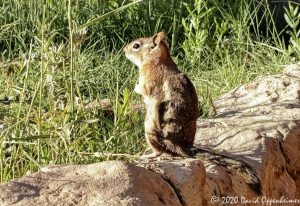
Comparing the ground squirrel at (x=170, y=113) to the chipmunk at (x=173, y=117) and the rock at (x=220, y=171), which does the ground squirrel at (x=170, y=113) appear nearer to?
the chipmunk at (x=173, y=117)

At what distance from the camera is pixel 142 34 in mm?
8320

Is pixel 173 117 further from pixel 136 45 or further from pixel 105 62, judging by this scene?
pixel 105 62

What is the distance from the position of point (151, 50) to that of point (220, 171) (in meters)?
1.39

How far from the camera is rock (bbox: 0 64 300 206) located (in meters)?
3.40

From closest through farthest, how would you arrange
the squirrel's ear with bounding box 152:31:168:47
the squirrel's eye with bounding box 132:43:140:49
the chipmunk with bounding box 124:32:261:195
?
the chipmunk with bounding box 124:32:261:195 → the squirrel's ear with bounding box 152:31:168:47 → the squirrel's eye with bounding box 132:43:140:49

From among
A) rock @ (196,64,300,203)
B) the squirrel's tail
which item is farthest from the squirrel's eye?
the squirrel's tail

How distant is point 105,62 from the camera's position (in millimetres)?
7340

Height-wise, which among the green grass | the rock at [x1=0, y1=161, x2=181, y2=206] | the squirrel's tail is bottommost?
the squirrel's tail

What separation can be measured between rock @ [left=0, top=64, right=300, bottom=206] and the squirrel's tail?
0.04 ft

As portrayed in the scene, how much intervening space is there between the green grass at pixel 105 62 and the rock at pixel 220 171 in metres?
0.36

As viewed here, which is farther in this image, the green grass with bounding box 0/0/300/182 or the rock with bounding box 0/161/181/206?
the green grass with bounding box 0/0/300/182

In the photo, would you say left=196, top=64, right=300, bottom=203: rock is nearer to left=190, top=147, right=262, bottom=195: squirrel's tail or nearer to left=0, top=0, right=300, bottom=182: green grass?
left=190, top=147, right=262, bottom=195: squirrel's tail

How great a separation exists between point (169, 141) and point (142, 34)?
11.5ft

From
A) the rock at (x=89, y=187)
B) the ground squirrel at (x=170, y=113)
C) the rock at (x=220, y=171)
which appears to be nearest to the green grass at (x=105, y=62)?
the ground squirrel at (x=170, y=113)
